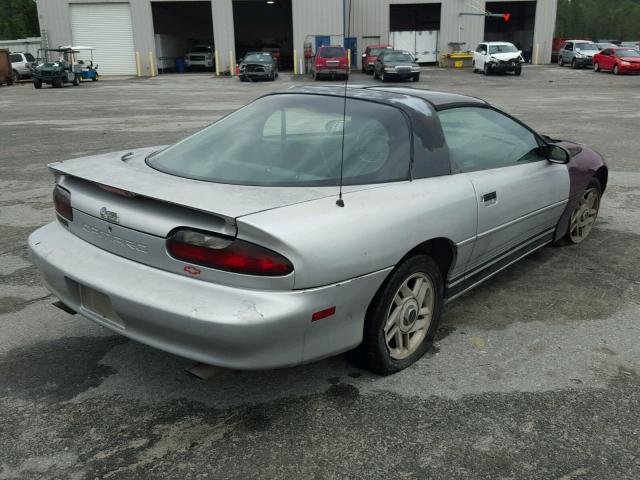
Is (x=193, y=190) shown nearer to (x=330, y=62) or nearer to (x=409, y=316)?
(x=409, y=316)

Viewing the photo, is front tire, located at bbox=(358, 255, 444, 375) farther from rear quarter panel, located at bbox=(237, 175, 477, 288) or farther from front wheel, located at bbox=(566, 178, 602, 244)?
front wheel, located at bbox=(566, 178, 602, 244)

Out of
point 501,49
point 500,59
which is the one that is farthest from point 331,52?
Result: point 501,49

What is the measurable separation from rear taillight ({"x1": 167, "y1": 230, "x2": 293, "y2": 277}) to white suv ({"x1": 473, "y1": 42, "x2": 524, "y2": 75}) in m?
33.6

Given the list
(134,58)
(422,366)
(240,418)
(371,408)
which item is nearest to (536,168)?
(422,366)

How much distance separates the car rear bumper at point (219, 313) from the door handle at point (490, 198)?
3.40 ft

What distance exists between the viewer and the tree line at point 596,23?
Answer: 8669 centimetres

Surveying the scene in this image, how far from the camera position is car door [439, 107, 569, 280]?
11.5 feet

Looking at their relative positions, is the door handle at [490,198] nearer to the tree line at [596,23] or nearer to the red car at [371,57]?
the red car at [371,57]

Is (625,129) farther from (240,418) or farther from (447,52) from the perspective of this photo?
(447,52)

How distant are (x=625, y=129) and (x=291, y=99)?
10978 mm

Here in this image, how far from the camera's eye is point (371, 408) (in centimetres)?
278

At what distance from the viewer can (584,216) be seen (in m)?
5.12

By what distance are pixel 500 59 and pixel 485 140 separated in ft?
104

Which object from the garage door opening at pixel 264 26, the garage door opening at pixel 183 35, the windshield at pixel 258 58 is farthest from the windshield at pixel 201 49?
the windshield at pixel 258 58
